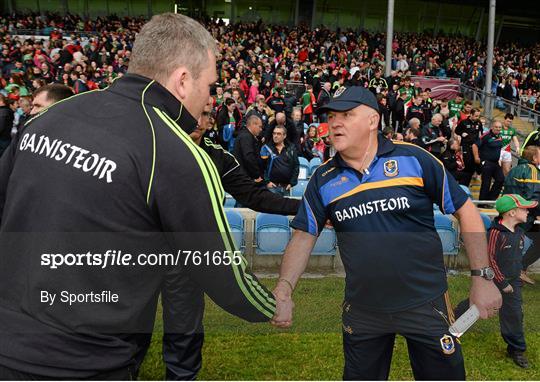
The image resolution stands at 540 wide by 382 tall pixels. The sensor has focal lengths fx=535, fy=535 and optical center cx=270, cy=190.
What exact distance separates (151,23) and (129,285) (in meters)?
0.85

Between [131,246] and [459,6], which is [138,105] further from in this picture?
[459,6]

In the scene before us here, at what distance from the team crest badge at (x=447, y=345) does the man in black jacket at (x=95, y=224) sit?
159 centimetres

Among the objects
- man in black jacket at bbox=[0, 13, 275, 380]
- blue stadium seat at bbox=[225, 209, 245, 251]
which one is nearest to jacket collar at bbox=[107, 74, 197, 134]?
man in black jacket at bbox=[0, 13, 275, 380]

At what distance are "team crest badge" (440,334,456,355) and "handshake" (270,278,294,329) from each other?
0.78 metres

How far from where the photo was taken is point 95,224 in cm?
149

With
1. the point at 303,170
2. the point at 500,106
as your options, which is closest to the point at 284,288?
the point at 303,170

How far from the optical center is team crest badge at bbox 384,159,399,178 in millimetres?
2740

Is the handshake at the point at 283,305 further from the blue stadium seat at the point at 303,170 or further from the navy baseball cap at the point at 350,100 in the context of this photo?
the blue stadium seat at the point at 303,170

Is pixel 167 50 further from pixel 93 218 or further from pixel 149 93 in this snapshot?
pixel 93 218

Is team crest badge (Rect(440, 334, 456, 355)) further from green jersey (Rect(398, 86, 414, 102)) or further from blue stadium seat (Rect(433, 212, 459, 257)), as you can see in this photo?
green jersey (Rect(398, 86, 414, 102))

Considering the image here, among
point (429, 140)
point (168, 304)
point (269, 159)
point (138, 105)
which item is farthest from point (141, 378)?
point (429, 140)

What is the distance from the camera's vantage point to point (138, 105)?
160cm

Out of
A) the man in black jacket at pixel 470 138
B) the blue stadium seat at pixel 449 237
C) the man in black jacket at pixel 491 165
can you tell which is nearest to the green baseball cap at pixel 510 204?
the blue stadium seat at pixel 449 237

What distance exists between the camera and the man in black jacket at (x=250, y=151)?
6969mm
